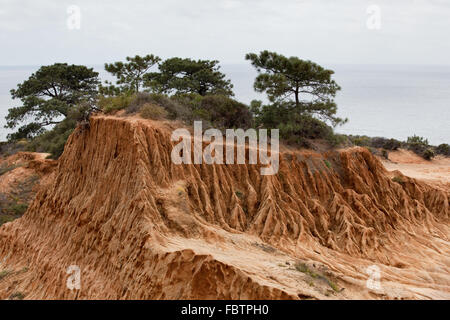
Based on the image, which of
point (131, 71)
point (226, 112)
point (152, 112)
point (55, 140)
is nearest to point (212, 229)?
point (152, 112)

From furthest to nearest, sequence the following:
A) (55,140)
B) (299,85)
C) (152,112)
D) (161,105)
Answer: (55,140) < (299,85) < (161,105) < (152,112)

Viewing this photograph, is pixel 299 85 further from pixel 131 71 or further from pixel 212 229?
pixel 131 71

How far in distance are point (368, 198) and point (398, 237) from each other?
2119 millimetres

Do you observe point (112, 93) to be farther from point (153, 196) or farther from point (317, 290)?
point (317, 290)

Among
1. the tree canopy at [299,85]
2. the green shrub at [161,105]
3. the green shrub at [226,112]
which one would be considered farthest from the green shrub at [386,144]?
the green shrub at [161,105]

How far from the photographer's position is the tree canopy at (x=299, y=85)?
19750 millimetres

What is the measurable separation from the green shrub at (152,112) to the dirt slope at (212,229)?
0.79 meters

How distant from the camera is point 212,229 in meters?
12.0

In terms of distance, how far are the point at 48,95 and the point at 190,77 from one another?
15.5 m

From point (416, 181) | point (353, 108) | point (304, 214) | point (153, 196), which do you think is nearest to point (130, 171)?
point (153, 196)

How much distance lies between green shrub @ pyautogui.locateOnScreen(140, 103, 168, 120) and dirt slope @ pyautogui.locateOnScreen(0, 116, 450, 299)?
792mm

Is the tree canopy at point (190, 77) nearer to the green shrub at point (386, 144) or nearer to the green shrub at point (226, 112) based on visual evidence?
the green shrub at point (226, 112)

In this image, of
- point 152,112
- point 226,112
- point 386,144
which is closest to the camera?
point 152,112

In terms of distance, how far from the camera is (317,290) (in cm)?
956
